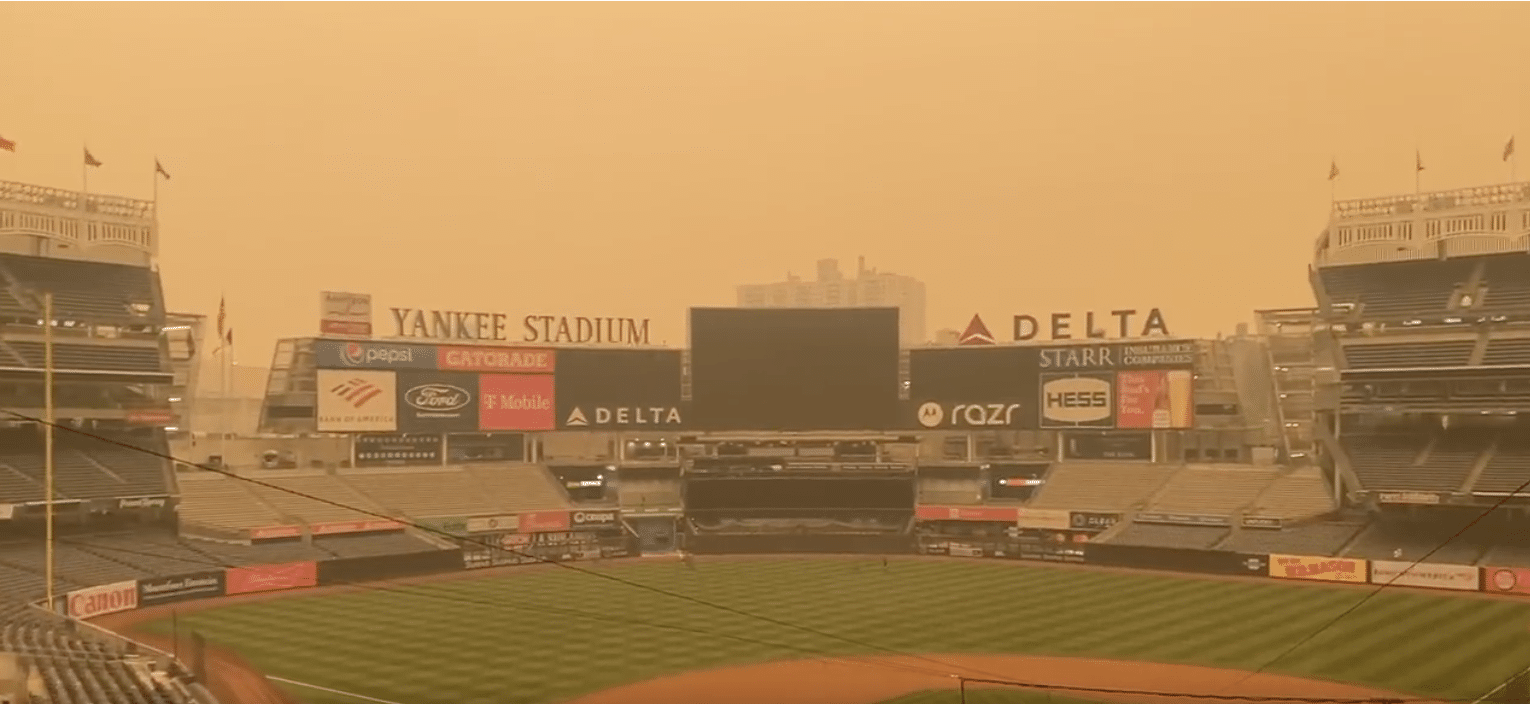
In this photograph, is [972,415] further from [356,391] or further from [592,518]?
[356,391]

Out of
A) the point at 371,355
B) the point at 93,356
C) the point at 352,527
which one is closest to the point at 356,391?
the point at 371,355

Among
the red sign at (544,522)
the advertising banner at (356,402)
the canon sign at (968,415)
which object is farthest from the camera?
the canon sign at (968,415)

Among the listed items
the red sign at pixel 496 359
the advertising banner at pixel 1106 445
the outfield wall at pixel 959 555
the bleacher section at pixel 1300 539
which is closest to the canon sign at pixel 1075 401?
the advertising banner at pixel 1106 445

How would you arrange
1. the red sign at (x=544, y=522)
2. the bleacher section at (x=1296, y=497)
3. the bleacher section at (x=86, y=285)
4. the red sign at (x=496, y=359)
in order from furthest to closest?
the red sign at (x=496, y=359)
the red sign at (x=544, y=522)
the bleacher section at (x=1296, y=497)
the bleacher section at (x=86, y=285)

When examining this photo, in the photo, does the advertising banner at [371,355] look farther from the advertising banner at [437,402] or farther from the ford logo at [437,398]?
the ford logo at [437,398]

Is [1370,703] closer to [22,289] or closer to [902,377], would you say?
[902,377]

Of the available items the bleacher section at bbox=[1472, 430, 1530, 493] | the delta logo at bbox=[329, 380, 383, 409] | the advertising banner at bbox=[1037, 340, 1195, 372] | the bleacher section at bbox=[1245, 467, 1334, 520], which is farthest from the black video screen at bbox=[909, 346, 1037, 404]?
the delta logo at bbox=[329, 380, 383, 409]

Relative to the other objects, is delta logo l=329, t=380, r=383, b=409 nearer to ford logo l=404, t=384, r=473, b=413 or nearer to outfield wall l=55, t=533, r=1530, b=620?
ford logo l=404, t=384, r=473, b=413
